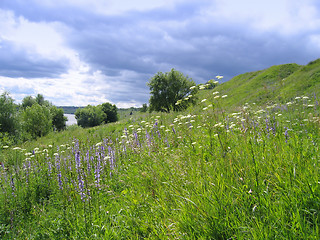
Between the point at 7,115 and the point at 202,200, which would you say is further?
the point at 7,115

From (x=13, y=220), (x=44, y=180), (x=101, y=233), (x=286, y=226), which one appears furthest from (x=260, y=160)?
(x=44, y=180)

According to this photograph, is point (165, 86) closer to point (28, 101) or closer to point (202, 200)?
point (202, 200)

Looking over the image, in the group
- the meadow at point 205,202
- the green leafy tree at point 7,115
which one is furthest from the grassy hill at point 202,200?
the green leafy tree at point 7,115

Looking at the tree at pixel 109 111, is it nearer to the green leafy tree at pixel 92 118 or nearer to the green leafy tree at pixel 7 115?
the green leafy tree at pixel 92 118

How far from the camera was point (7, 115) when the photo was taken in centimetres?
3391

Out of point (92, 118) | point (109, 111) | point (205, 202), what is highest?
point (109, 111)

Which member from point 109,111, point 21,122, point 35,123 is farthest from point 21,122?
point 109,111

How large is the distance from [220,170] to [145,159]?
2.67m

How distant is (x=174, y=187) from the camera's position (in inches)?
128

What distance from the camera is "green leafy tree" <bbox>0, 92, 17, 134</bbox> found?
110 feet

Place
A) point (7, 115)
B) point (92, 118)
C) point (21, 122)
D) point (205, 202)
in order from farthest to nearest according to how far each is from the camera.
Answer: point (92, 118)
point (21, 122)
point (7, 115)
point (205, 202)

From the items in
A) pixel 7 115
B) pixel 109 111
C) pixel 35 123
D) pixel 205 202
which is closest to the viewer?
pixel 205 202

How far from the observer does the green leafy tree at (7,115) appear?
3339cm

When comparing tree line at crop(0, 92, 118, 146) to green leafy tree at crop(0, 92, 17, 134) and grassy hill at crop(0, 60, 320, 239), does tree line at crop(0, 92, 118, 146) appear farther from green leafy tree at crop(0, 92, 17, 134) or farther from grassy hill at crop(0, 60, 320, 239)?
grassy hill at crop(0, 60, 320, 239)
